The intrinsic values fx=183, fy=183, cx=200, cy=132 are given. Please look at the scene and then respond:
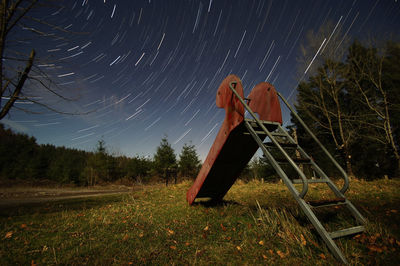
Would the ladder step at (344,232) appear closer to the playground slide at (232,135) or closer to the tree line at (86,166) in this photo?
the playground slide at (232,135)

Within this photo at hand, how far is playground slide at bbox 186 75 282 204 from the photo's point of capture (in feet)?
12.4

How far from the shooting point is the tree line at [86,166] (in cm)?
3008

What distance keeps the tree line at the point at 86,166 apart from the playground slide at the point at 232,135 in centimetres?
2327

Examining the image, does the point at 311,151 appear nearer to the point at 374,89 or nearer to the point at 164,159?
the point at 374,89

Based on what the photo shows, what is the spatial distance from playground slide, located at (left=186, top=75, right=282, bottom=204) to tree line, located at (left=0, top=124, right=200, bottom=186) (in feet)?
76.3

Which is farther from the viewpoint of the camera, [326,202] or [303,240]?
[303,240]

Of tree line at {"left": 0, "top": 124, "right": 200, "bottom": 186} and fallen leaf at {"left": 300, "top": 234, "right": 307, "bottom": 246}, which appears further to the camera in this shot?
tree line at {"left": 0, "top": 124, "right": 200, "bottom": 186}


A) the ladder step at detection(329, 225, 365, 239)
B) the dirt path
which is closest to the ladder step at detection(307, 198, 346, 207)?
the ladder step at detection(329, 225, 365, 239)

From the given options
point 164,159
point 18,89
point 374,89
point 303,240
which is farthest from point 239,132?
point 164,159

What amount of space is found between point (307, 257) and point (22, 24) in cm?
765

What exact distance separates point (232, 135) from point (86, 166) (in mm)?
35050

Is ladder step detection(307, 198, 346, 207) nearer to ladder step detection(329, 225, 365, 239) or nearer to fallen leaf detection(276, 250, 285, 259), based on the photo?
ladder step detection(329, 225, 365, 239)

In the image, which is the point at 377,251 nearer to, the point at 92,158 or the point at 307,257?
the point at 307,257

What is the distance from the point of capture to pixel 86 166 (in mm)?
31766
